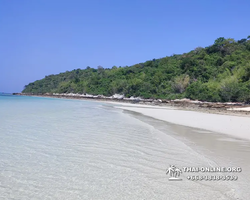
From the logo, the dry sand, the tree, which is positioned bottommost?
the logo

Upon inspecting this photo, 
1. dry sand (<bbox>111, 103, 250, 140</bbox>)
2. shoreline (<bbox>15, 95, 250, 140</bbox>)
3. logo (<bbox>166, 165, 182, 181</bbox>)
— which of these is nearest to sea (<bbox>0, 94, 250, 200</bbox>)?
logo (<bbox>166, 165, 182, 181</bbox>)

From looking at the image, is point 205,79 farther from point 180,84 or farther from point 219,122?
point 219,122

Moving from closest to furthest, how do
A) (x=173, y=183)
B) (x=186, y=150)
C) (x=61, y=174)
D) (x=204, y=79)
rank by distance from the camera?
1. (x=173, y=183)
2. (x=61, y=174)
3. (x=186, y=150)
4. (x=204, y=79)

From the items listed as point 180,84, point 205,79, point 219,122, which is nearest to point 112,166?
point 219,122

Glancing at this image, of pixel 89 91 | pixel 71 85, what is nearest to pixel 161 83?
pixel 89 91

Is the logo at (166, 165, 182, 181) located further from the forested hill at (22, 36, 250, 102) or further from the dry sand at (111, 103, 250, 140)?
the forested hill at (22, 36, 250, 102)

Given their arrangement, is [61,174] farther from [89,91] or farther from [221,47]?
[89,91]

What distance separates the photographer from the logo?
164 inches

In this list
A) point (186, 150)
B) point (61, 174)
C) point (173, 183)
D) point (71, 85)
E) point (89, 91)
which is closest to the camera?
point (173, 183)

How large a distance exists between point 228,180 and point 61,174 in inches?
127

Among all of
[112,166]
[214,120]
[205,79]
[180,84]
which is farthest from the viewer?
[180,84]

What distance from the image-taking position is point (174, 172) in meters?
4.47

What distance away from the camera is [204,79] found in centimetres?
4541

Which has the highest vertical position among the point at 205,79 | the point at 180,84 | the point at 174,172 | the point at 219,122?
the point at 205,79
